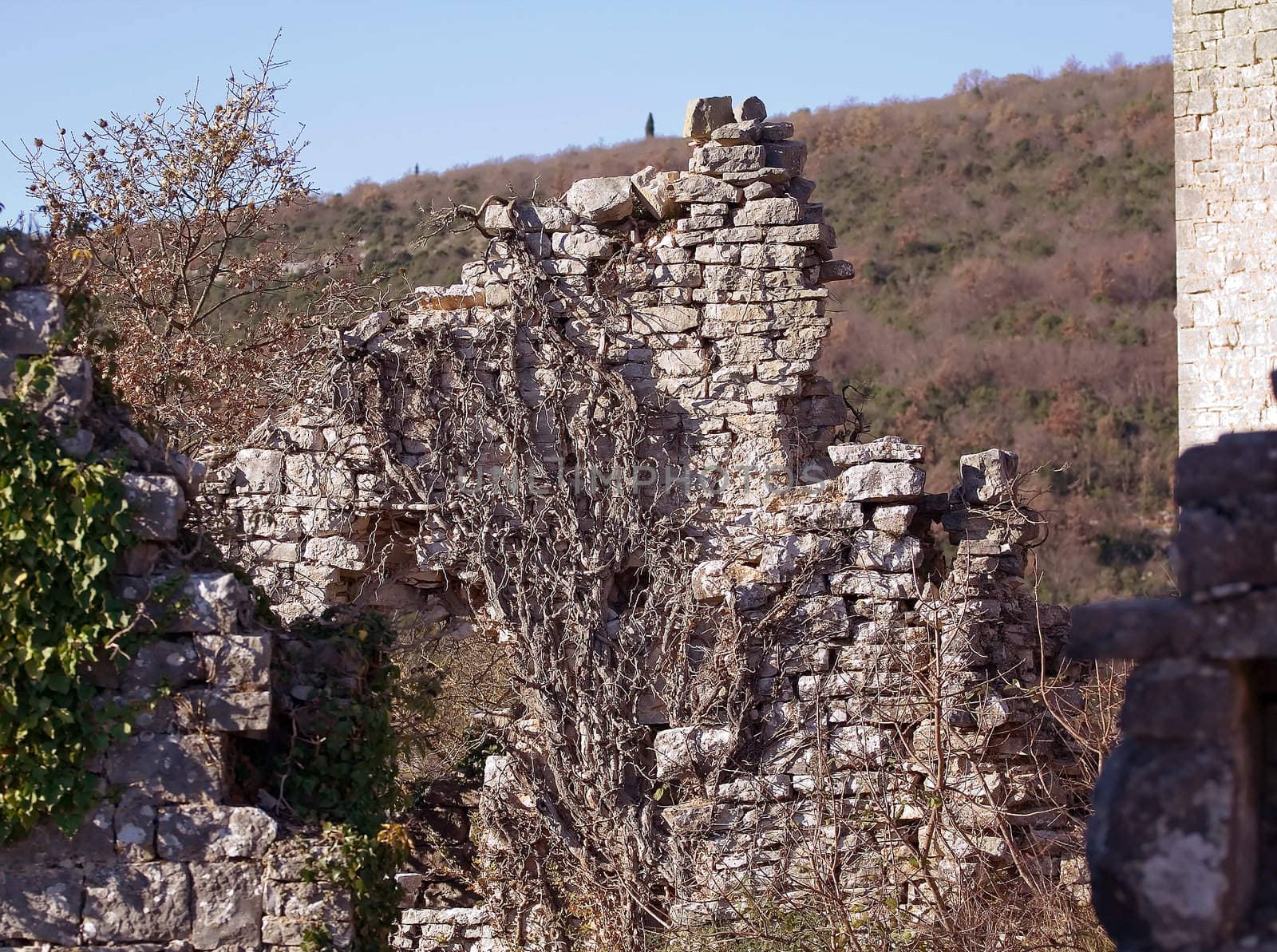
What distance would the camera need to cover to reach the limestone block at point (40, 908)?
4906 mm

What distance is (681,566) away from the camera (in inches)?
297

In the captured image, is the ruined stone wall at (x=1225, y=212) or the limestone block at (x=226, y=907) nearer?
the limestone block at (x=226, y=907)

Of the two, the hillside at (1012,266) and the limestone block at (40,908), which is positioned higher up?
the hillside at (1012,266)

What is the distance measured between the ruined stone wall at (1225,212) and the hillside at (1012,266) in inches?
330

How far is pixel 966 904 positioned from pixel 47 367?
4.32m

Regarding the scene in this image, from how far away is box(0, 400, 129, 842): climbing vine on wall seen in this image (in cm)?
472

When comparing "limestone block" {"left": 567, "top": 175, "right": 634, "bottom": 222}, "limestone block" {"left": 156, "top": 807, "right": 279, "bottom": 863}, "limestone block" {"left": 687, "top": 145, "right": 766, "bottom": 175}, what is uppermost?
"limestone block" {"left": 687, "top": 145, "right": 766, "bottom": 175}

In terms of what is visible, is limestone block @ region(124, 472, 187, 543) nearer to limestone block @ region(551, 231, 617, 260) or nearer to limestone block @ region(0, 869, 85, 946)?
limestone block @ region(0, 869, 85, 946)

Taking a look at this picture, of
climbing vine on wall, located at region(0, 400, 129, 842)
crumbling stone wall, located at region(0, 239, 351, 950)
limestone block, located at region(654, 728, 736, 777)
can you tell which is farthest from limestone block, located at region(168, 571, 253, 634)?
limestone block, located at region(654, 728, 736, 777)

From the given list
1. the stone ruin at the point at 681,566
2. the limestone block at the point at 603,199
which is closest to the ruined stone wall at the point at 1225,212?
the stone ruin at the point at 681,566

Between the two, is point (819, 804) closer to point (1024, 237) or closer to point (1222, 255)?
point (1222, 255)

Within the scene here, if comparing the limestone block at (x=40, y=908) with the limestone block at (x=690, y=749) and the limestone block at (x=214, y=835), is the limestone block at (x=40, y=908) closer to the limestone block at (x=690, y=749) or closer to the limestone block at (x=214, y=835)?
the limestone block at (x=214, y=835)

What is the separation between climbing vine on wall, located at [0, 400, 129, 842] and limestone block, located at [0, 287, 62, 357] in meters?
0.22

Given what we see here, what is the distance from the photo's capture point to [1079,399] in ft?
74.5
